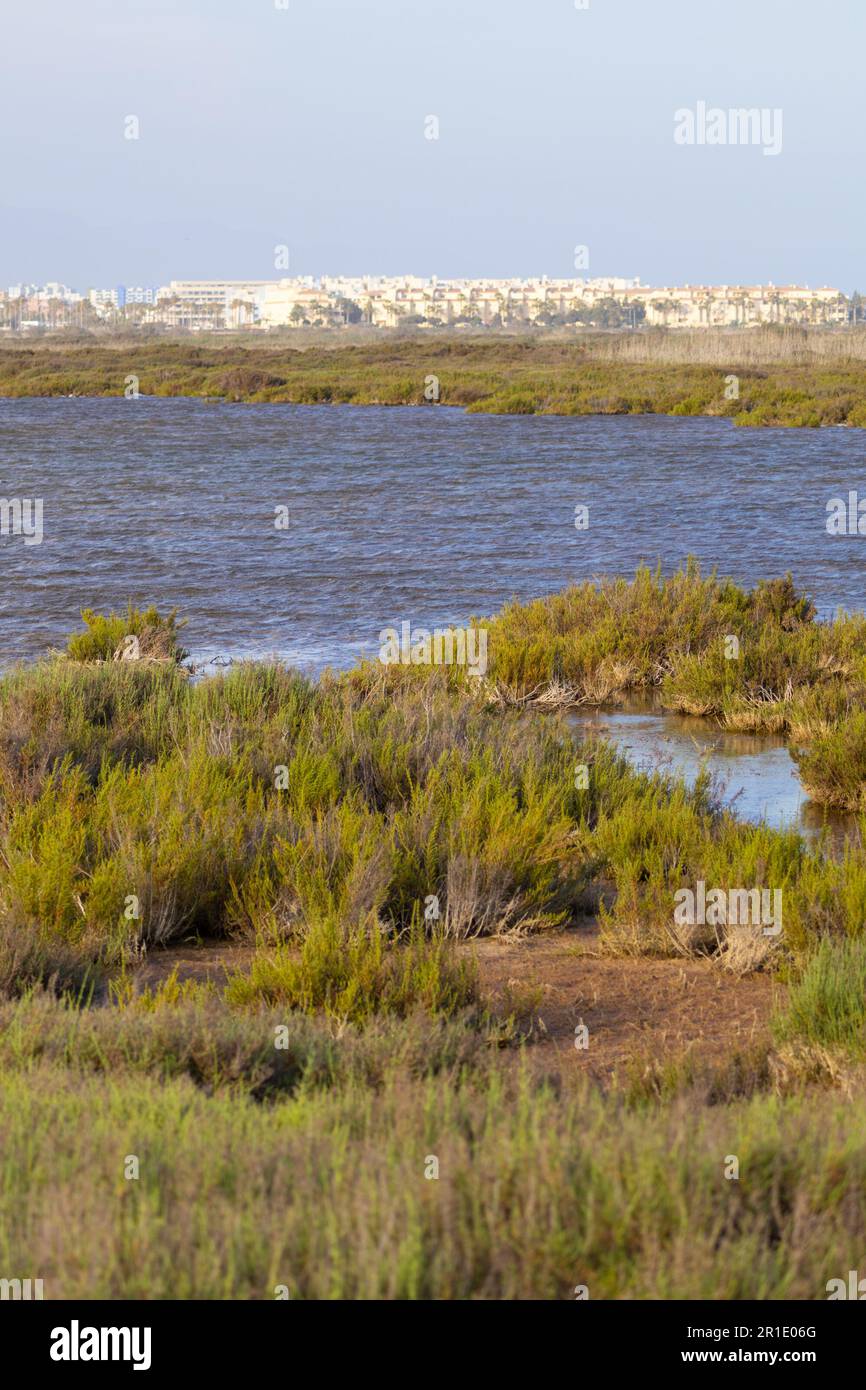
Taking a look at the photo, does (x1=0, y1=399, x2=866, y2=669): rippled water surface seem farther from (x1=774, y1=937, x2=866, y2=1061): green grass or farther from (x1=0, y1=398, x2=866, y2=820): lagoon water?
(x1=774, y1=937, x2=866, y2=1061): green grass

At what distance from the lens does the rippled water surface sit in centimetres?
1716

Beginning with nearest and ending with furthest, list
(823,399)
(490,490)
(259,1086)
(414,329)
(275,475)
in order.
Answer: (259,1086) → (490,490) → (275,475) → (823,399) → (414,329)

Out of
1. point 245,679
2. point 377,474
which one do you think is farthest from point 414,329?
point 245,679

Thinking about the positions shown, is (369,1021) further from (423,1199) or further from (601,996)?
(423,1199)

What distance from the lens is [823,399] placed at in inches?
1905

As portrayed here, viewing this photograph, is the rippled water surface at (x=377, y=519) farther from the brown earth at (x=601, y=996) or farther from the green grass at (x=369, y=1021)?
the brown earth at (x=601, y=996)

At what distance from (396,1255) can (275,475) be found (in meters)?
30.6

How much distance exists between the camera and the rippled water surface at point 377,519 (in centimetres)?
1716

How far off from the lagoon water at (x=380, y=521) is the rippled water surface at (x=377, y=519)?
6cm

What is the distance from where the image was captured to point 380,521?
82.1 feet

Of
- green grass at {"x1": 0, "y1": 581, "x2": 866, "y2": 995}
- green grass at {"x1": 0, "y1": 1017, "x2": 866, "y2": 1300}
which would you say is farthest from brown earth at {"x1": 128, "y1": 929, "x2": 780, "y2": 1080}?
green grass at {"x1": 0, "y1": 1017, "x2": 866, "y2": 1300}

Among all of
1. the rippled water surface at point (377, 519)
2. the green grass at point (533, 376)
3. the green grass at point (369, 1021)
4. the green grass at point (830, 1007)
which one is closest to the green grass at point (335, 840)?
the green grass at point (369, 1021)
